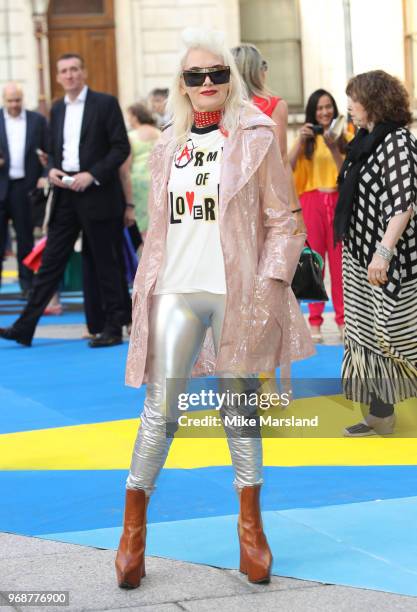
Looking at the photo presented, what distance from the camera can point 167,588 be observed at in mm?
4129

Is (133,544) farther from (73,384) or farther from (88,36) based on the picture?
(88,36)

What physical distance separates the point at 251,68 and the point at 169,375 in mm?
3015

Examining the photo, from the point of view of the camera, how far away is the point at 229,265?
4.23 meters

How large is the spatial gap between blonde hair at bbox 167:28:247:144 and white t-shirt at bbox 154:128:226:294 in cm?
8

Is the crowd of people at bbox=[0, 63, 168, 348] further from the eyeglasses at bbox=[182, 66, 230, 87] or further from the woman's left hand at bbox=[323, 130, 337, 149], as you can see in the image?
the eyeglasses at bbox=[182, 66, 230, 87]

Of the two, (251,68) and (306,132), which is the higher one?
(251,68)

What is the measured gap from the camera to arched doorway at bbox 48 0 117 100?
23266mm

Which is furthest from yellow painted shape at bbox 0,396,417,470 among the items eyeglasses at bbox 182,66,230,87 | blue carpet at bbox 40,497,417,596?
eyeglasses at bbox 182,66,230,87

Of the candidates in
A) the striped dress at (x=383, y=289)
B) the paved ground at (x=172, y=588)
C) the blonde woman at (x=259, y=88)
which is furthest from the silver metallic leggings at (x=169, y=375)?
the blonde woman at (x=259, y=88)

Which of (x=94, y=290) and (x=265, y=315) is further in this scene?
(x=94, y=290)

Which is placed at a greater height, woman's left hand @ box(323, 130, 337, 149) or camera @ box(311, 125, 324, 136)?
camera @ box(311, 125, 324, 136)

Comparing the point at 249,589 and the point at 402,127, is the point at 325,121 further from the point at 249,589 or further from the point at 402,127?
the point at 249,589

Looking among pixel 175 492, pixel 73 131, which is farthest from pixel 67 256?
pixel 175 492

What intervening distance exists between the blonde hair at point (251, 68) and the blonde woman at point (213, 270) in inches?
97.3
